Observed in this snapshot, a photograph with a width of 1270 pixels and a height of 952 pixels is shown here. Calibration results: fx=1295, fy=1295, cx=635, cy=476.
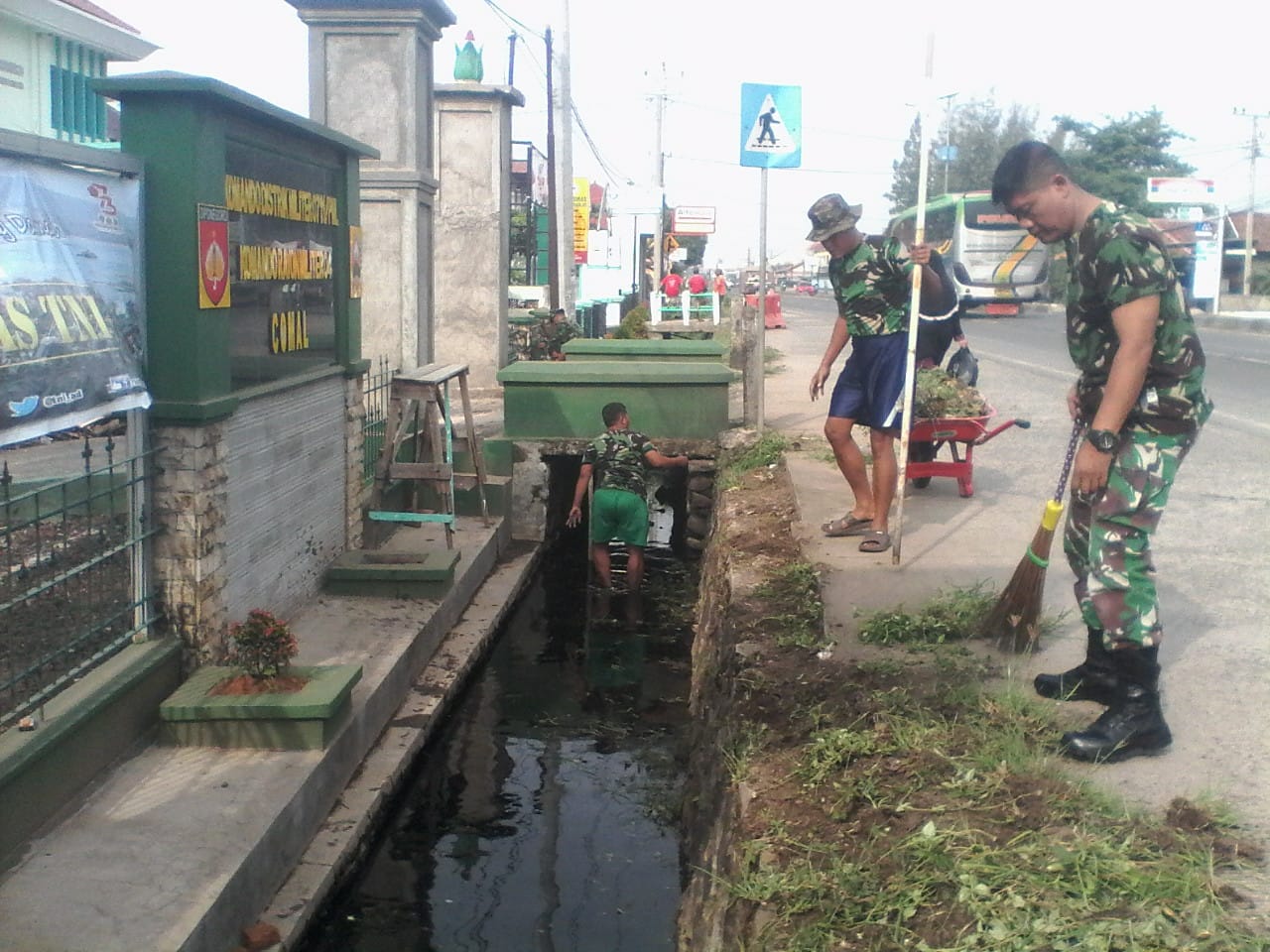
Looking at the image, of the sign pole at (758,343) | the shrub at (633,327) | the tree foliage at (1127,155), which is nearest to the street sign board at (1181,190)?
the tree foliage at (1127,155)

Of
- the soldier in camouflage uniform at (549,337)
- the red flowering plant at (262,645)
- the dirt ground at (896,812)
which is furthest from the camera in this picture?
the soldier in camouflage uniform at (549,337)

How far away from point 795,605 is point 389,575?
291 centimetres

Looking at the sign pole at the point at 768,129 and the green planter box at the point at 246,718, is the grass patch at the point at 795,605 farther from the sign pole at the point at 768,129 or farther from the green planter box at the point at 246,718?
the sign pole at the point at 768,129

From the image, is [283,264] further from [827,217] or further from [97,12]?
[97,12]

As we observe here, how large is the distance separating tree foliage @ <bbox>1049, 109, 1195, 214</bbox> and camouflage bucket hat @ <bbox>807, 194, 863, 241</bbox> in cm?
4993

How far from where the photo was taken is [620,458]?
9.95 meters

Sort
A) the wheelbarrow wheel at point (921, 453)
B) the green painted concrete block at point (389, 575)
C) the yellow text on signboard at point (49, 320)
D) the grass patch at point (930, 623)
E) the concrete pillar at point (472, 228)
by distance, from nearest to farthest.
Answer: the yellow text on signboard at point (49, 320) → the grass patch at point (930, 623) → the green painted concrete block at point (389, 575) → the wheelbarrow wheel at point (921, 453) → the concrete pillar at point (472, 228)

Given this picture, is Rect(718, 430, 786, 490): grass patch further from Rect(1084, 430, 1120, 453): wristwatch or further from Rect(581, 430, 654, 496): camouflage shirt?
Rect(1084, 430, 1120, 453): wristwatch

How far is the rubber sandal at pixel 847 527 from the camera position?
6.83 meters

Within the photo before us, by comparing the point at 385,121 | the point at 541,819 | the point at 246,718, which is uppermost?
the point at 385,121

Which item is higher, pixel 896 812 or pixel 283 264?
pixel 283 264

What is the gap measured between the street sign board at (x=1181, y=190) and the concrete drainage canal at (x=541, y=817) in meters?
46.6

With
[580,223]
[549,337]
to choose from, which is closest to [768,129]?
[549,337]

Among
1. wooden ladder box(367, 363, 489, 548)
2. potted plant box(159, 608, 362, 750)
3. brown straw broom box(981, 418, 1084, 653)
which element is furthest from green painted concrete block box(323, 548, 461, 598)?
brown straw broom box(981, 418, 1084, 653)
